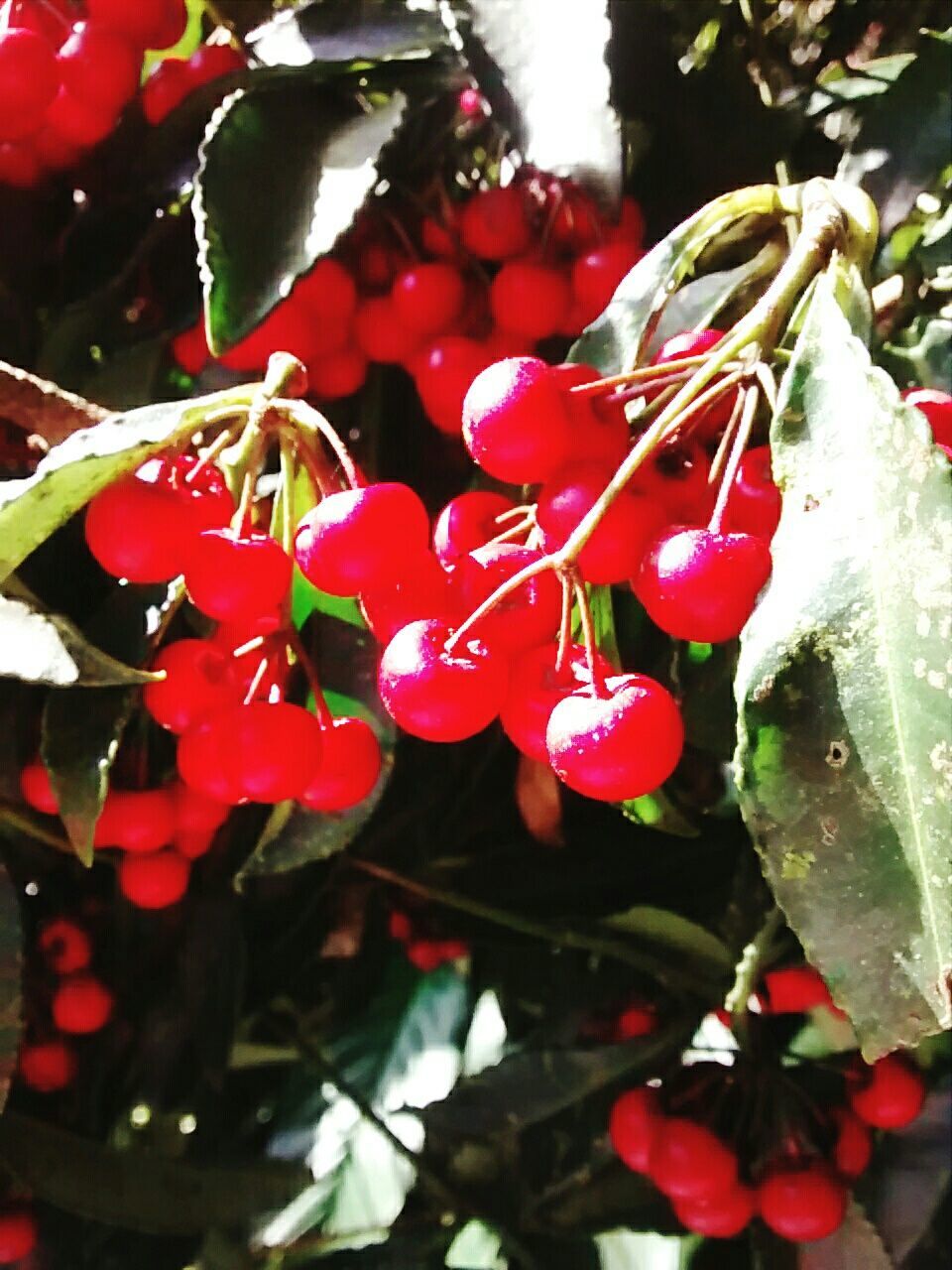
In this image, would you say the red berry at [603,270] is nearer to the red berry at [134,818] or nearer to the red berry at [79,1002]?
the red berry at [134,818]

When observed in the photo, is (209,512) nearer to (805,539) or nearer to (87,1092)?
(805,539)

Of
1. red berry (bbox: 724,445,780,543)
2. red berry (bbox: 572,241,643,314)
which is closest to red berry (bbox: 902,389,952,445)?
red berry (bbox: 724,445,780,543)

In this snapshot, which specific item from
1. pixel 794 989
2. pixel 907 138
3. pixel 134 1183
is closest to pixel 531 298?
pixel 907 138

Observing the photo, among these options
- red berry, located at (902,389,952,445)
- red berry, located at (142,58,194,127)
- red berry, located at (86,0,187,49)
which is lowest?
red berry, located at (902,389,952,445)

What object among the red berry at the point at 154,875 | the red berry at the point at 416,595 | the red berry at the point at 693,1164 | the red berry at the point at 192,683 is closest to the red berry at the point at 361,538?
the red berry at the point at 416,595

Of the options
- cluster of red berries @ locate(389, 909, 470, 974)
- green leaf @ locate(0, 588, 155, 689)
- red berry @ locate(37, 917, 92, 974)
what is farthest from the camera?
cluster of red berries @ locate(389, 909, 470, 974)

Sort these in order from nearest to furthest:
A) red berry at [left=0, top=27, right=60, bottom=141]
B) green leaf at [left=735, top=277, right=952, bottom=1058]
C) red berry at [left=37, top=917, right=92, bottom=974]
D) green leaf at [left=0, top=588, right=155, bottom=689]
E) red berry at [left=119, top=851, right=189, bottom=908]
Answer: green leaf at [left=735, top=277, right=952, bottom=1058], green leaf at [left=0, top=588, right=155, bottom=689], red berry at [left=0, top=27, right=60, bottom=141], red berry at [left=119, top=851, right=189, bottom=908], red berry at [left=37, top=917, right=92, bottom=974]

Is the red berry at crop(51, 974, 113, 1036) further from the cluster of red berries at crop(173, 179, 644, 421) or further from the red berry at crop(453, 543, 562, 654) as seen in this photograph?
the red berry at crop(453, 543, 562, 654)

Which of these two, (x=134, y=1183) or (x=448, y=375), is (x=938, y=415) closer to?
(x=448, y=375)
